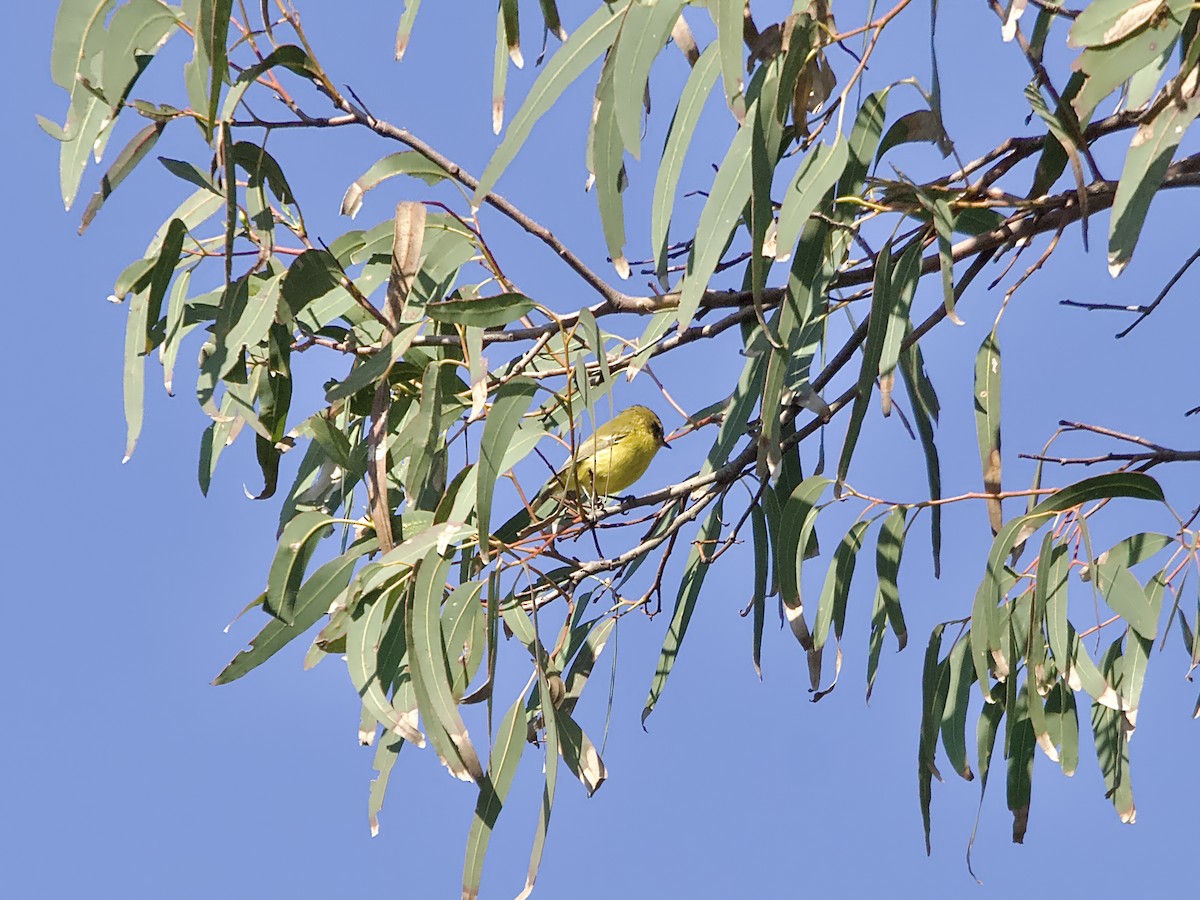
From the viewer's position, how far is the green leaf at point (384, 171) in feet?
7.67

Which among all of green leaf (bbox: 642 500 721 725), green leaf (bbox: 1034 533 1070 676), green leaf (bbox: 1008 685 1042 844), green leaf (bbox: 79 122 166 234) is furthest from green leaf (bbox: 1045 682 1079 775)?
green leaf (bbox: 79 122 166 234)

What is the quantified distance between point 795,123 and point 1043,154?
0.39 metres

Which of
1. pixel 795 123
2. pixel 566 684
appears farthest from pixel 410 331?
pixel 566 684

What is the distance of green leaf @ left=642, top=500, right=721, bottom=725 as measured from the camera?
278 cm

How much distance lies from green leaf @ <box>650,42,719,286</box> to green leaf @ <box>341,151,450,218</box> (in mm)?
451

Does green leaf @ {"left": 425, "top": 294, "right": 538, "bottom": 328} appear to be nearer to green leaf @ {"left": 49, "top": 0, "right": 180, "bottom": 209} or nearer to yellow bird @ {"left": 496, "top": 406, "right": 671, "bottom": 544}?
green leaf @ {"left": 49, "top": 0, "right": 180, "bottom": 209}

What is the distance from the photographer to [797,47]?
1898 millimetres

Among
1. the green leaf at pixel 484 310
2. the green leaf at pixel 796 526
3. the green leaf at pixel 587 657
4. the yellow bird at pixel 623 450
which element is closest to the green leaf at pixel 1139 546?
the green leaf at pixel 796 526

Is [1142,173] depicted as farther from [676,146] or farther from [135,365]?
[135,365]

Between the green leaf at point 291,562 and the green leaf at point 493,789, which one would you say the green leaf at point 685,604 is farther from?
the green leaf at point 291,562

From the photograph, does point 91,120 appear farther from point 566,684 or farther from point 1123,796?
point 1123,796

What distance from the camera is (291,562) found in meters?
2.16

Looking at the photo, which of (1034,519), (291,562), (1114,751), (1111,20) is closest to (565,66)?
(1111,20)

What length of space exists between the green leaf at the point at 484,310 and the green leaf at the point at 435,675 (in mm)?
360
